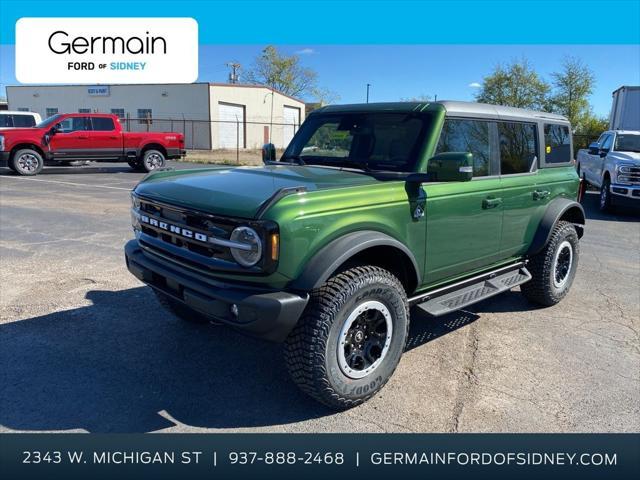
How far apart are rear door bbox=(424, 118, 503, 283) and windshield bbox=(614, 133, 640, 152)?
9917 mm

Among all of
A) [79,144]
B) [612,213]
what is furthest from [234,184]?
[79,144]

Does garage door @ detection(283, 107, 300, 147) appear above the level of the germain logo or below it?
above

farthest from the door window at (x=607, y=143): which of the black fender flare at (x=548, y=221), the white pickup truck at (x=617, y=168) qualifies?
the black fender flare at (x=548, y=221)

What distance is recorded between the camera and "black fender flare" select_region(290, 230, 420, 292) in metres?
3.02

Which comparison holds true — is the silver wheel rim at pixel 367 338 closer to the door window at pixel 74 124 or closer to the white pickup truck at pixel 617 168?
the white pickup truck at pixel 617 168

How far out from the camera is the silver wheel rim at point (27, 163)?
16402 millimetres

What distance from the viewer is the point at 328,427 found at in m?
3.12

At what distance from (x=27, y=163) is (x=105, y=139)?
8.19 feet

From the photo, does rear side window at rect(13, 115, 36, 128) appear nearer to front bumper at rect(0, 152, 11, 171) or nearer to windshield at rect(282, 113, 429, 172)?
front bumper at rect(0, 152, 11, 171)

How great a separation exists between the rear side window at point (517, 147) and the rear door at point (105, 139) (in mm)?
15809

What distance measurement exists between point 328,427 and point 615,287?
15.0 ft

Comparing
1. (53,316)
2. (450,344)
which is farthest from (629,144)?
(53,316)

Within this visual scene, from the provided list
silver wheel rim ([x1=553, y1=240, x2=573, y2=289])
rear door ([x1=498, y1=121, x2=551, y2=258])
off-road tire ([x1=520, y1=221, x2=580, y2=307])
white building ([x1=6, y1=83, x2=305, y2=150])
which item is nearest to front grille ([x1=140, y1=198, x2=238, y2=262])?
rear door ([x1=498, y1=121, x2=551, y2=258])

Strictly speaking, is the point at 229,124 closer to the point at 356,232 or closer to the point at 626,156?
the point at 626,156
